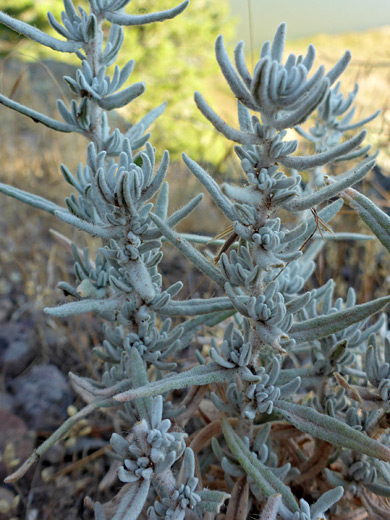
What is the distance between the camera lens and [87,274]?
151 centimetres

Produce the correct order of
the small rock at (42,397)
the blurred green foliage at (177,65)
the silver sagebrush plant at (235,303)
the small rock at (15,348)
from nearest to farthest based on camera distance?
the silver sagebrush plant at (235,303)
the small rock at (42,397)
the small rock at (15,348)
the blurred green foliage at (177,65)

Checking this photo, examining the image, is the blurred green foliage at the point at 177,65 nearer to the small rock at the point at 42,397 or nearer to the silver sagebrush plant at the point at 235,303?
Answer: the small rock at the point at 42,397

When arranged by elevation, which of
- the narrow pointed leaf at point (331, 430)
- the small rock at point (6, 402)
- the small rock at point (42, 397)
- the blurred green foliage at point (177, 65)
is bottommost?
the small rock at point (6, 402)

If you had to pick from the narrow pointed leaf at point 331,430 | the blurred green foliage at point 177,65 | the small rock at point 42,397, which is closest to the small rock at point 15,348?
the small rock at point 42,397

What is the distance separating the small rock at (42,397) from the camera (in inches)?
85.2

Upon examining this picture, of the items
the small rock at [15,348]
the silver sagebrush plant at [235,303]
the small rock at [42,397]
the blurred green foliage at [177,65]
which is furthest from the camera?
the blurred green foliage at [177,65]

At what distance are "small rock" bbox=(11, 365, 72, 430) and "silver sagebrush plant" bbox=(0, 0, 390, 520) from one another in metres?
0.79

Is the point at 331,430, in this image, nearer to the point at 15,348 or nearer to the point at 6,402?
the point at 6,402

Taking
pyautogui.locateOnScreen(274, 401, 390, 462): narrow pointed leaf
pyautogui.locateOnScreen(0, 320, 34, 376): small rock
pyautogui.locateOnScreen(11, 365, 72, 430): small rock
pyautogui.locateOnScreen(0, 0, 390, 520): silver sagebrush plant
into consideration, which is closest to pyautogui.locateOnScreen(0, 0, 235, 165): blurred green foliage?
pyautogui.locateOnScreen(0, 320, 34, 376): small rock

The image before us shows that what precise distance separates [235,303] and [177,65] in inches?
363

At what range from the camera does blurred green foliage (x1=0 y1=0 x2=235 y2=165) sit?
8.04m

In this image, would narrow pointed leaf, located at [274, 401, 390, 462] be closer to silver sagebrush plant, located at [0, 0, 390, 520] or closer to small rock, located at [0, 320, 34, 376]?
silver sagebrush plant, located at [0, 0, 390, 520]

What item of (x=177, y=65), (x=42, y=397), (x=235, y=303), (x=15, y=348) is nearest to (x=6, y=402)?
(x=42, y=397)

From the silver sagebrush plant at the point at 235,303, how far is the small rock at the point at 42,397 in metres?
0.79
